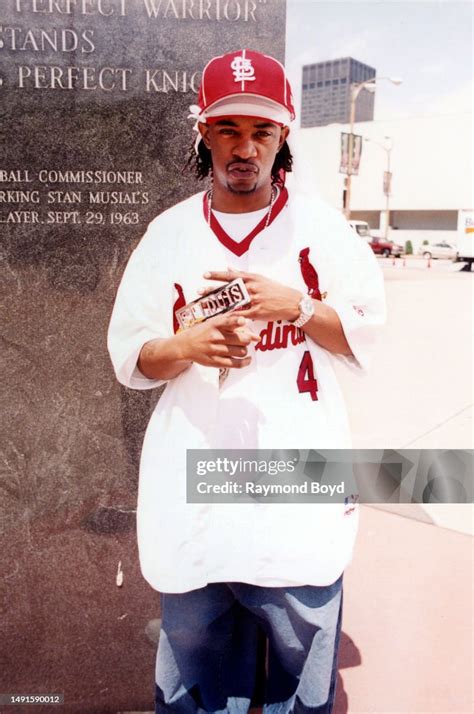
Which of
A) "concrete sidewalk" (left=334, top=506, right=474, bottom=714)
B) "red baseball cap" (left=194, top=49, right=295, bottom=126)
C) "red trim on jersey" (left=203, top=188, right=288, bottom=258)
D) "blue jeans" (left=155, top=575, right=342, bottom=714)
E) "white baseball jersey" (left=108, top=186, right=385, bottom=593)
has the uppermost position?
"red baseball cap" (left=194, top=49, right=295, bottom=126)

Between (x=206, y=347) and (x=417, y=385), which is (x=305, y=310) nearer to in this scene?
(x=206, y=347)

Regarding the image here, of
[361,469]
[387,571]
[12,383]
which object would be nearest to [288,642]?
[361,469]

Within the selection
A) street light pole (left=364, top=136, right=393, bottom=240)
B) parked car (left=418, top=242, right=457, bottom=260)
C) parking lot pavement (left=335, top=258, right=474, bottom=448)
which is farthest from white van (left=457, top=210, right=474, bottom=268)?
parking lot pavement (left=335, top=258, right=474, bottom=448)

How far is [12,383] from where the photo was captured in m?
2.07

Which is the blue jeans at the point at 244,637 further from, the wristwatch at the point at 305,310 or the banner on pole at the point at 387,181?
the banner on pole at the point at 387,181

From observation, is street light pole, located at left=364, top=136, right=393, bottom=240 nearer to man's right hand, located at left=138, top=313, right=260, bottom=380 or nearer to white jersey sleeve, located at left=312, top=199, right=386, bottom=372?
white jersey sleeve, located at left=312, top=199, right=386, bottom=372

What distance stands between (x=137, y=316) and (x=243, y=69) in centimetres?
57

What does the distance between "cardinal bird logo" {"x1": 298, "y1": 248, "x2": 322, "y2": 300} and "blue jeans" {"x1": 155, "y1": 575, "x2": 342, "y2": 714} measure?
2.16 feet

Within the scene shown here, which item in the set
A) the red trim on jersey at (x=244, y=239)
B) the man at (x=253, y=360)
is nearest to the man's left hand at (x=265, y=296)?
the man at (x=253, y=360)

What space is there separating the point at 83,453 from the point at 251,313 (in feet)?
2.99

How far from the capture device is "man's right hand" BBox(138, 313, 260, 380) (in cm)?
141

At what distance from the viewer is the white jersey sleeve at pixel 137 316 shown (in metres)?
1.56

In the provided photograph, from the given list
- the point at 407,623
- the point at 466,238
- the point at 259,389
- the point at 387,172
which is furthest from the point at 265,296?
the point at 387,172

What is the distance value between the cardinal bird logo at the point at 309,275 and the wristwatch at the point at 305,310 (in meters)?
0.06
